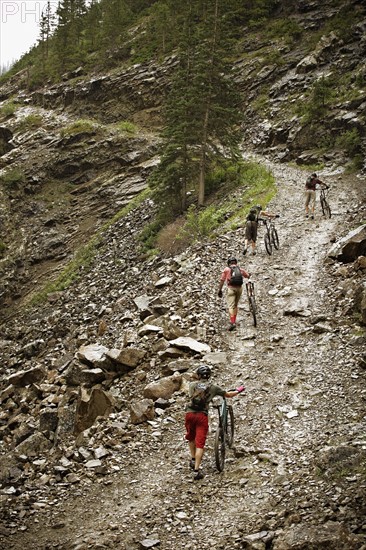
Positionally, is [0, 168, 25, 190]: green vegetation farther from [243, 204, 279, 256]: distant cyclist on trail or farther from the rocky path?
the rocky path

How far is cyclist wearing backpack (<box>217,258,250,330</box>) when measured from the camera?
13.4m

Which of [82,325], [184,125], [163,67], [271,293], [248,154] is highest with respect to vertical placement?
[163,67]

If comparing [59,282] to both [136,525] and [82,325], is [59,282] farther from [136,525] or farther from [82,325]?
[136,525]

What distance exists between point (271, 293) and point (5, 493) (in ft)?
33.5

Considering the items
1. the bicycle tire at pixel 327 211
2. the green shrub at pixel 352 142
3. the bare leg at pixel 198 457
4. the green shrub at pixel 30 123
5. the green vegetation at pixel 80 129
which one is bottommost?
the bare leg at pixel 198 457

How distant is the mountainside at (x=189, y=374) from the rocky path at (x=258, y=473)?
3cm

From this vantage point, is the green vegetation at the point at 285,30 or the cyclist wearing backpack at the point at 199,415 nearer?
the cyclist wearing backpack at the point at 199,415

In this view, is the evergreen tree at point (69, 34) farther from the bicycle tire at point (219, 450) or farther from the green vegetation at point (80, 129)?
the bicycle tire at point (219, 450)

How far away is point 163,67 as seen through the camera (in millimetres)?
54406

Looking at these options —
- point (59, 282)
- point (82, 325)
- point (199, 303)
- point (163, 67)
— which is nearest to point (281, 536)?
point (199, 303)

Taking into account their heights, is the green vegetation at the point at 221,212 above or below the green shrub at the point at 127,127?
below

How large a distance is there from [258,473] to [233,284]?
6417 millimetres

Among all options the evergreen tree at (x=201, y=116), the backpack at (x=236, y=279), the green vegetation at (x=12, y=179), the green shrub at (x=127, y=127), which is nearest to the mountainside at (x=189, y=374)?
the backpack at (x=236, y=279)

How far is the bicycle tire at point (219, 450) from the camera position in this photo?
8.05 meters
